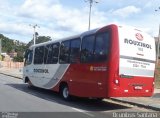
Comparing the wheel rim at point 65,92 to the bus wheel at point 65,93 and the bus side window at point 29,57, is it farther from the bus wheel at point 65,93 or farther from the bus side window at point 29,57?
the bus side window at point 29,57

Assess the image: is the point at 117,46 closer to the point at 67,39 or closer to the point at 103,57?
the point at 103,57

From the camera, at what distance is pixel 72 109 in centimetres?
1419

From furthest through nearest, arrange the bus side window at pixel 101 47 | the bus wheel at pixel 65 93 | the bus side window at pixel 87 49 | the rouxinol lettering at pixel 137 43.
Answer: the bus wheel at pixel 65 93 < the bus side window at pixel 87 49 < the rouxinol lettering at pixel 137 43 < the bus side window at pixel 101 47

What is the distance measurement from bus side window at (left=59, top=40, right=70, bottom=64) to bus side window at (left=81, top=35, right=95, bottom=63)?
1.62 meters

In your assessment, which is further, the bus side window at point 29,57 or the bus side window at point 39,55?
the bus side window at point 29,57

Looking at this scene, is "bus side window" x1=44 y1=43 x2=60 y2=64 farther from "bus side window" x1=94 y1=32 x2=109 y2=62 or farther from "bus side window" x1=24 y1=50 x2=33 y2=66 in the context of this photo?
"bus side window" x1=94 y1=32 x2=109 y2=62

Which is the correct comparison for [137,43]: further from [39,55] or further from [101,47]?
[39,55]

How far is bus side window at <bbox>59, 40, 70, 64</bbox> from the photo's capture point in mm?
17578

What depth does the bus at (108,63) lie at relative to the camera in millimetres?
14055

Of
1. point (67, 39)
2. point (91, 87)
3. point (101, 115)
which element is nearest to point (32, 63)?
point (67, 39)

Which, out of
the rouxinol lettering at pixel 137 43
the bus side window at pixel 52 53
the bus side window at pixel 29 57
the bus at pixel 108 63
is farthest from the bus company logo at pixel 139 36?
the bus side window at pixel 29 57

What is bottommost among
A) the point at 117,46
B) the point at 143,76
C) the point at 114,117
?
the point at 114,117

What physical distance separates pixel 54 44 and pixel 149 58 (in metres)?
5.73

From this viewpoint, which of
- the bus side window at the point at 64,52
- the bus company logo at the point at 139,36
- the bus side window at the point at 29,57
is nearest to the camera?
the bus company logo at the point at 139,36
